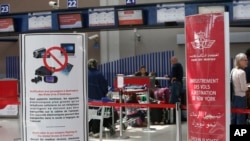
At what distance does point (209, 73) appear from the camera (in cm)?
552

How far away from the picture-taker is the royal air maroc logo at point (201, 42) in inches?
216

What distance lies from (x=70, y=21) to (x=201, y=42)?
8.04 meters

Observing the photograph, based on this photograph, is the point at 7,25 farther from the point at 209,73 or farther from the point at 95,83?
the point at 209,73

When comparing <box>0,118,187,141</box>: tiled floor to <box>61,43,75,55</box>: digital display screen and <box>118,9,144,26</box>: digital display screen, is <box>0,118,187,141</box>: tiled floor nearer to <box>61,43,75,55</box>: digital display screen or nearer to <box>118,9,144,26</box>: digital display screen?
<box>118,9,144,26</box>: digital display screen

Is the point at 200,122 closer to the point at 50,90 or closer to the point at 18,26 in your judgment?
the point at 50,90

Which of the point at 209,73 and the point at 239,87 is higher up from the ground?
the point at 209,73

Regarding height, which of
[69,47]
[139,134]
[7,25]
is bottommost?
[139,134]

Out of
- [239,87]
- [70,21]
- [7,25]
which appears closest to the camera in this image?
[239,87]

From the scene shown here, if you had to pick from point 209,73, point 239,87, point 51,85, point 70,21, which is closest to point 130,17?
point 70,21

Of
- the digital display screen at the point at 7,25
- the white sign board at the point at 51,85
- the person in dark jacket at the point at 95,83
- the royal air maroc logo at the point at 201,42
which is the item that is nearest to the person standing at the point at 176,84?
the person in dark jacket at the point at 95,83

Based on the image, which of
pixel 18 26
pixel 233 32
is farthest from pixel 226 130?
pixel 233 32

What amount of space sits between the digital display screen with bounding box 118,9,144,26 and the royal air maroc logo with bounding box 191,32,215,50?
6749mm

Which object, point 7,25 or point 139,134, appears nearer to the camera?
point 139,134

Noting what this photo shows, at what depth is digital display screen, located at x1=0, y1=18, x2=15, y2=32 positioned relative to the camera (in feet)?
45.6
